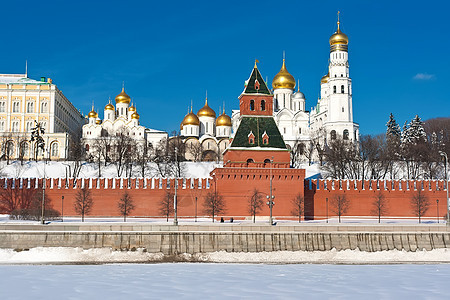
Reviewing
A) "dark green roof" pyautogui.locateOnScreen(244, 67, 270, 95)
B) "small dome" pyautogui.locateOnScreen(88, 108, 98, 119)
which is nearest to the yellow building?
"small dome" pyautogui.locateOnScreen(88, 108, 98, 119)

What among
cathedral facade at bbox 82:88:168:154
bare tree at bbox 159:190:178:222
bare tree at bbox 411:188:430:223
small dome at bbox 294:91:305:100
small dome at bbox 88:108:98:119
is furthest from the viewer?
small dome at bbox 88:108:98:119

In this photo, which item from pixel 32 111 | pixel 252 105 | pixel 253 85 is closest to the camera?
pixel 252 105

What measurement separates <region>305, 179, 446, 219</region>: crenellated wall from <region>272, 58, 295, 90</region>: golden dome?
1505 inches

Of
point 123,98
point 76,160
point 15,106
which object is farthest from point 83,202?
point 123,98

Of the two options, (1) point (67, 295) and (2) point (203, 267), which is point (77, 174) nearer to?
(2) point (203, 267)

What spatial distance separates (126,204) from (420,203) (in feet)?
67.7

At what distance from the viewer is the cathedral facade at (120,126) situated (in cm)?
7475

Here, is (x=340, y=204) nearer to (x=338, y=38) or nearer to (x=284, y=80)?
(x=338, y=38)

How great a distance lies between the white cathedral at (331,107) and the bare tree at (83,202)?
2950 centimetres

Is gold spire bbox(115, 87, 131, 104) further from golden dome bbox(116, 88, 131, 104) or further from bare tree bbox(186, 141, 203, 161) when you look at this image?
bare tree bbox(186, 141, 203, 161)

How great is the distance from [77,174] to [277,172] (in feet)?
78.5

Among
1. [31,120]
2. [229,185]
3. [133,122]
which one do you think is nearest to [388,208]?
[229,185]

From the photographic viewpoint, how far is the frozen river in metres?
16.7

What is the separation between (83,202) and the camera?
3678 cm
